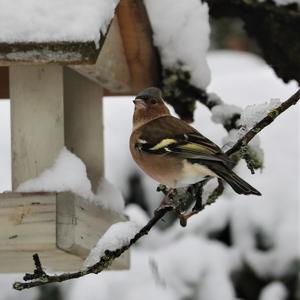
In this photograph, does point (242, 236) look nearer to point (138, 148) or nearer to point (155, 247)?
point (155, 247)

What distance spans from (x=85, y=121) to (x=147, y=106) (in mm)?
232

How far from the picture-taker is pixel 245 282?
13.0 ft

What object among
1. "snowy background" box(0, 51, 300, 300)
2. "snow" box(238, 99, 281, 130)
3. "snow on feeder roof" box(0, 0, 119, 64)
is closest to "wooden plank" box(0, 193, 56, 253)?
"snow on feeder roof" box(0, 0, 119, 64)

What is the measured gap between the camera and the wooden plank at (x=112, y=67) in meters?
3.01

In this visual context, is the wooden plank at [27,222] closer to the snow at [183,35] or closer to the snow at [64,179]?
the snow at [64,179]

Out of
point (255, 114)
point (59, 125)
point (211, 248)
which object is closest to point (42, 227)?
point (59, 125)

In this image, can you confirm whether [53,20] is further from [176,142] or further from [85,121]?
[85,121]

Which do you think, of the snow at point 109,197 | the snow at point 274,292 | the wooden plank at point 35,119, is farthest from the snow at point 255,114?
the snow at point 274,292

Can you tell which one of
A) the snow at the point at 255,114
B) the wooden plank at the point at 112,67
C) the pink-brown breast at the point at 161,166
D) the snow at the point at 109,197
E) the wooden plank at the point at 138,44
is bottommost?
the snow at the point at 255,114

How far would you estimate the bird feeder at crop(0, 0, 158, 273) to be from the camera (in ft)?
8.55

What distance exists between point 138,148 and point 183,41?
0.69m

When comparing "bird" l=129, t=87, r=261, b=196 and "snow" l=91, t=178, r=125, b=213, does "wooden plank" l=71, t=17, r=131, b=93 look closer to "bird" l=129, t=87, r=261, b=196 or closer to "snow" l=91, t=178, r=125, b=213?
"bird" l=129, t=87, r=261, b=196

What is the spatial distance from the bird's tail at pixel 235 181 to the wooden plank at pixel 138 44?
2.57 ft

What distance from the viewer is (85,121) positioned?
3.16 meters
